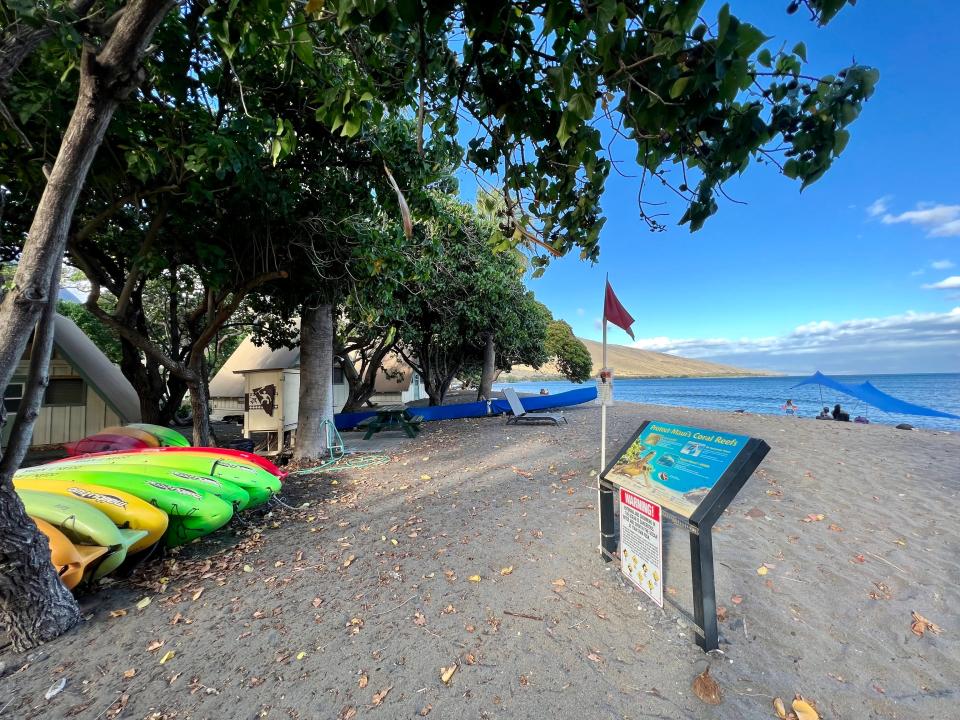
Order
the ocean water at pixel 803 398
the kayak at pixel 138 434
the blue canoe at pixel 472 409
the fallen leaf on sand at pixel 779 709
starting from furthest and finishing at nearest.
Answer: the ocean water at pixel 803 398, the blue canoe at pixel 472 409, the kayak at pixel 138 434, the fallen leaf on sand at pixel 779 709

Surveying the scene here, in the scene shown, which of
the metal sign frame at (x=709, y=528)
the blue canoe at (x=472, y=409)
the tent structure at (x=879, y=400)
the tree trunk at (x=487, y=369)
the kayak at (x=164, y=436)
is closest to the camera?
the metal sign frame at (x=709, y=528)

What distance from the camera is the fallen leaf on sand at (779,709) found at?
2204 mm

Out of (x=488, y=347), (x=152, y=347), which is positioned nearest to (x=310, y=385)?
(x=152, y=347)

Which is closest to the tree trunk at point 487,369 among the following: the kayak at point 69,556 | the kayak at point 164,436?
the kayak at point 164,436

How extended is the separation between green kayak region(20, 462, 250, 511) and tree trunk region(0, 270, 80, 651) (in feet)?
5.07

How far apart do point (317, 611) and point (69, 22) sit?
4.26m

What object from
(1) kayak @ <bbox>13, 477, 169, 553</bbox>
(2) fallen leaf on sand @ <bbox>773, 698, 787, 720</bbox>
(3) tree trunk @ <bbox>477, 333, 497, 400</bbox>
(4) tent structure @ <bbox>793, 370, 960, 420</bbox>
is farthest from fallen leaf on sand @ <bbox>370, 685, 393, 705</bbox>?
(4) tent structure @ <bbox>793, 370, 960, 420</bbox>

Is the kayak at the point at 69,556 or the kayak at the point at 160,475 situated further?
the kayak at the point at 160,475

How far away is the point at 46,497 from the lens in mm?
3602

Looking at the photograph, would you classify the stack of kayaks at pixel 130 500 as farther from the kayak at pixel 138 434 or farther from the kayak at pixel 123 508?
the kayak at pixel 138 434

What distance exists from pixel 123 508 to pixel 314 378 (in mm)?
5085

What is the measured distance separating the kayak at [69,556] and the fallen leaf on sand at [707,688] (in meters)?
4.40

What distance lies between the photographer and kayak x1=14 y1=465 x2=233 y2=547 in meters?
4.04

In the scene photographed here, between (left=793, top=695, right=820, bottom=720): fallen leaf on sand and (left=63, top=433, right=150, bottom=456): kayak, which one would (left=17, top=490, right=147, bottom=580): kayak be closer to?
(left=63, top=433, right=150, bottom=456): kayak
